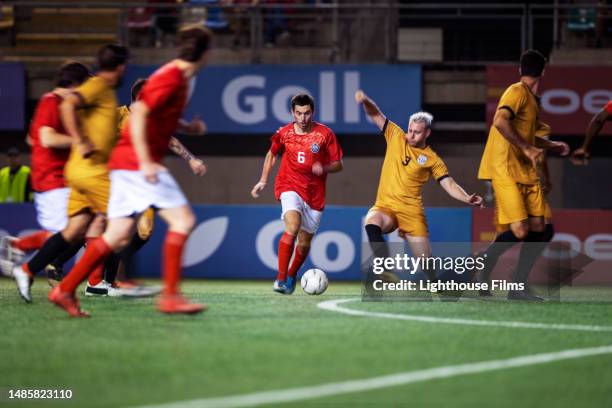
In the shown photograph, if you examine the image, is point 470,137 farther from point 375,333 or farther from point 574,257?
point 375,333

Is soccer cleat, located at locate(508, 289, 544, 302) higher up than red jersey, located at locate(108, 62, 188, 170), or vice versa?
red jersey, located at locate(108, 62, 188, 170)

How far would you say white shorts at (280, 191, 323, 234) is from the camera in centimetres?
1033

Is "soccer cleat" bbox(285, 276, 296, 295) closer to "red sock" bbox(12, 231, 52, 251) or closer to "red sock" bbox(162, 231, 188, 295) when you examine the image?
"red sock" bbox(12, 231, 52, 251)

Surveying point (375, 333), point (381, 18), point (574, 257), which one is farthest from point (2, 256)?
point (381, 18)

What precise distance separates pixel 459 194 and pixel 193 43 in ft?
11.8

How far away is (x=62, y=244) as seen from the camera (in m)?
8.45

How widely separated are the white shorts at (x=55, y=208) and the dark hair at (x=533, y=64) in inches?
162

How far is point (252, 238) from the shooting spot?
16.3 metres

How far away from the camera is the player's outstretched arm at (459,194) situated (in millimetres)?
9273

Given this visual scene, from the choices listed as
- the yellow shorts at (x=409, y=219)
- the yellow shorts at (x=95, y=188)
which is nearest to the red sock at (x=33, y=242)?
the yellow shorts at (x=95, y=188)

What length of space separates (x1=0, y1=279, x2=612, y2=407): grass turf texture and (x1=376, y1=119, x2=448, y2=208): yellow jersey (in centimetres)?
199

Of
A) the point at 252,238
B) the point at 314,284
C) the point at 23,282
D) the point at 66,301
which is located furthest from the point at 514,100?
the point at 252,238

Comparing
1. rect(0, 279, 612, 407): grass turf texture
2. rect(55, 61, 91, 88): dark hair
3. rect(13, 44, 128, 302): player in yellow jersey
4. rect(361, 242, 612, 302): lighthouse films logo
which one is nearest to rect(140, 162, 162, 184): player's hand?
rect(0, 279, 612, 407): grass turf texture

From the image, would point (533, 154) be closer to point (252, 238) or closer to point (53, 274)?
point (53, 274)
